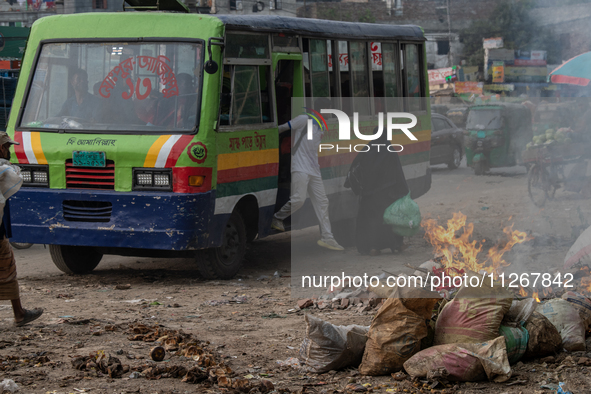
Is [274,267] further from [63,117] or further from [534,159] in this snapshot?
[534,159]

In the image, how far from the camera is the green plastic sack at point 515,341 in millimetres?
4863

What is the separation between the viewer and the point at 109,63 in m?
7.71

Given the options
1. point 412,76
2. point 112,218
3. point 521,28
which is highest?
point 521,28

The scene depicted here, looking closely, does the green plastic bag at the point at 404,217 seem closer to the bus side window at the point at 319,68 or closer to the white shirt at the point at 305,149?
the white shirt at the point at 305,149

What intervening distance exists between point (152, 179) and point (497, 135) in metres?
10.1

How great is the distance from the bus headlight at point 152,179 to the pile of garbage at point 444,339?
281cm

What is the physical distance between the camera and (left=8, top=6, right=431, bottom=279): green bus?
7262mm

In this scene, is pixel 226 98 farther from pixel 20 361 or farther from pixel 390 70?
pixel 20 361

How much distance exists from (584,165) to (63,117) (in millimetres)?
8211

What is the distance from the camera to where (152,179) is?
7.27 metres

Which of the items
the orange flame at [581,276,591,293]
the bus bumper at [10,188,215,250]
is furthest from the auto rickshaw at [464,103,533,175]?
the bus bumper at [10,188,215,250]

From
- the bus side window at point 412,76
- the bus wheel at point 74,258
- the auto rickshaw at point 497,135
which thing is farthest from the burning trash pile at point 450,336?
the auto rickshaw at point 497,135

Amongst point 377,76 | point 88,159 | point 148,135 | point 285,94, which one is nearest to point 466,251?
point 285,94

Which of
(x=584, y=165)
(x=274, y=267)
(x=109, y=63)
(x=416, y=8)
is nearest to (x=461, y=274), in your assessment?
(x=274, y=267)
